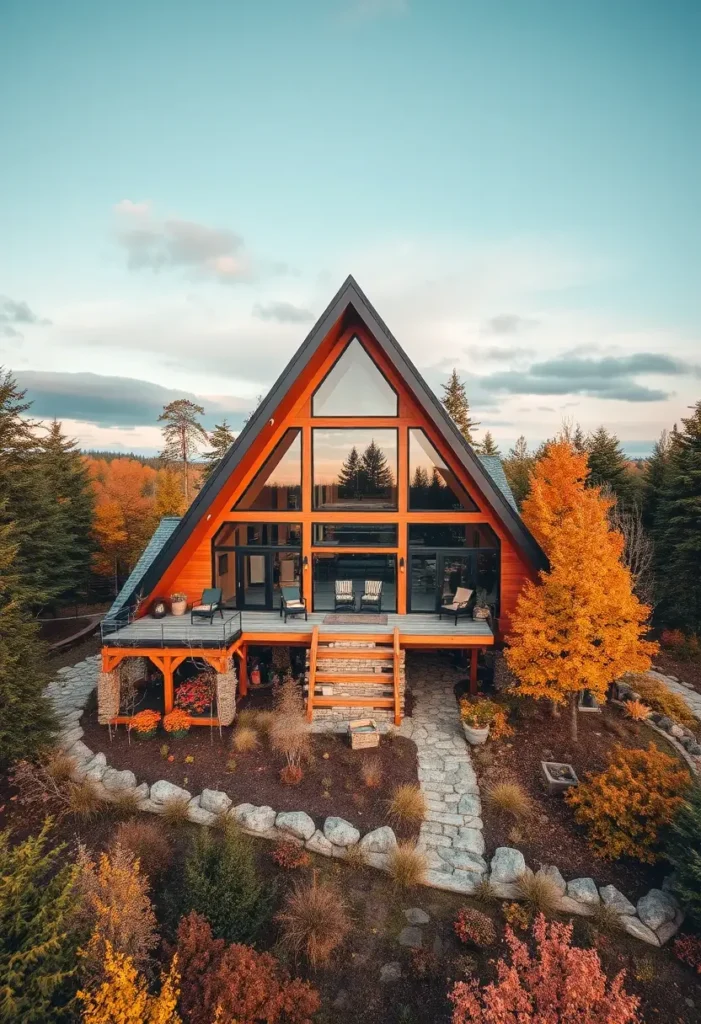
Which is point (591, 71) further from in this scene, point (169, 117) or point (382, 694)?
point (382, 694)

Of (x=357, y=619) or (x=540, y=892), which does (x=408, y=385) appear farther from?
(x=540, y=892)

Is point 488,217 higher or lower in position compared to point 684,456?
higher

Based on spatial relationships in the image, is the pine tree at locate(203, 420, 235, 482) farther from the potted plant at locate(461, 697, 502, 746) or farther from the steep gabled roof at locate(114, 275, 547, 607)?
the potted plant at locate(461, 697, 502, 746)

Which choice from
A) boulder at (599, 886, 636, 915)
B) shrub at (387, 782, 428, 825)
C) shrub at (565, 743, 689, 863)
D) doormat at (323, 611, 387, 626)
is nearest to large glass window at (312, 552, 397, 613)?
doormat at (323, 611, 387, 626)

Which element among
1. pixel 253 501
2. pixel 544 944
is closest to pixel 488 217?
pixel 253 501

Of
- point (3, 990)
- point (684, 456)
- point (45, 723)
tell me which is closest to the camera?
point (3, 990)

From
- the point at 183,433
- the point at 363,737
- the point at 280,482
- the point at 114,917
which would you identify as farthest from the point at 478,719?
the point at 183,433

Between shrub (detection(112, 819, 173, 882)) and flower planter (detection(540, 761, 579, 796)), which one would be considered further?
flower planter (detection(540, 761, 579, 796))

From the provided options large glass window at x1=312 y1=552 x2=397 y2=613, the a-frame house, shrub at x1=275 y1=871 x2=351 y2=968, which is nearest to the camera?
shrub at x1=275 y1=871 x2=351 y2=968
